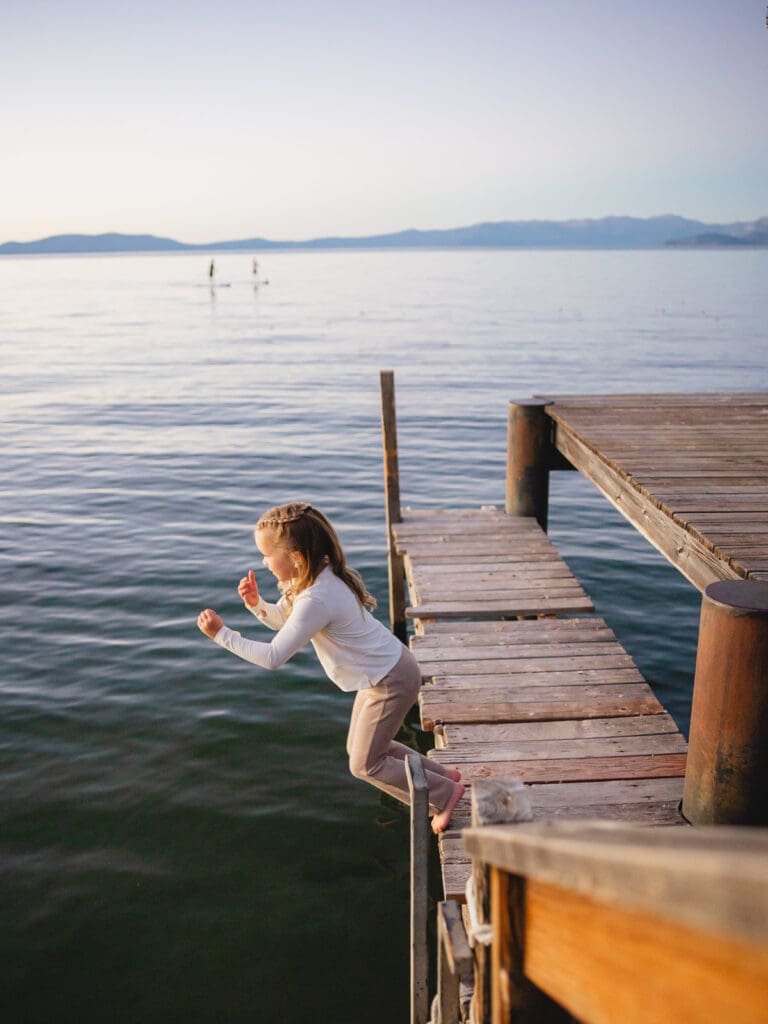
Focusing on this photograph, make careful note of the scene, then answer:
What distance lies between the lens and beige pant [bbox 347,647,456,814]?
4.49m

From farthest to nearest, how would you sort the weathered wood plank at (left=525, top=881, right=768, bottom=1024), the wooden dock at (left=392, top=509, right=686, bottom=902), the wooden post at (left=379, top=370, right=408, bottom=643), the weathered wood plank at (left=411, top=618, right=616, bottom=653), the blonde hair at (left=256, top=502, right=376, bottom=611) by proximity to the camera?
the wooden post at (left=379, top=370, right=408, bottom=643) < the weathered wood plank at (left=411, top=618, right=616, bottom=653) < the wooden dock at (left=392, top=509, right=686, bottom=902) < the blonde hair at (left=256, top=502, right=376, bottom=611) < the weathered wood plank at (left=525, top=881, right=768, bottom=1024)

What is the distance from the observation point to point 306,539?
169 inches

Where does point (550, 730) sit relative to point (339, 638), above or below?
below

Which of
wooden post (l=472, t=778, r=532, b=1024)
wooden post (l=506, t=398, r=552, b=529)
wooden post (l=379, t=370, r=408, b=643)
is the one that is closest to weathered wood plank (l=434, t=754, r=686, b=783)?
wooden post (l=472, t=778, r=532, b=1024)

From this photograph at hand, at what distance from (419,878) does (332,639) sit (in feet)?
4.07

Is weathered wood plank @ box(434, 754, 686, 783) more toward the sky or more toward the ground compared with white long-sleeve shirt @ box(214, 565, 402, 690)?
more toward the ground

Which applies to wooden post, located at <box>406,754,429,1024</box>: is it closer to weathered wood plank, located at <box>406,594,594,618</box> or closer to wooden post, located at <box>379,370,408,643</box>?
weathered wood plank, located at <box>406,594,594,618</box>

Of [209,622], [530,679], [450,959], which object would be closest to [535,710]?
[530,679]

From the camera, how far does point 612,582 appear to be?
11.4 meters

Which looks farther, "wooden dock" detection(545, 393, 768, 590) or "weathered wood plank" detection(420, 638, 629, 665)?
"weathered wood plank" detection(420, 638, 629, 665)

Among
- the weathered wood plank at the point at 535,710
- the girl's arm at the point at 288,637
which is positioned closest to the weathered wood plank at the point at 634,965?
the girl's arm at the point at 288,637

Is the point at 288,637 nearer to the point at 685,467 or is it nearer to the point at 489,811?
the point at 489,811

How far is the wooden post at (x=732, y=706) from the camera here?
3734 mm

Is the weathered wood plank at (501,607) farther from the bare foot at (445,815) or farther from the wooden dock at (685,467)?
the bare foot at (445,815)
